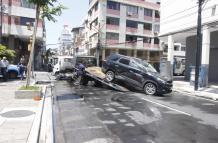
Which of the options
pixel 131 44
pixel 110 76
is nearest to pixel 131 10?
pixel 131 44

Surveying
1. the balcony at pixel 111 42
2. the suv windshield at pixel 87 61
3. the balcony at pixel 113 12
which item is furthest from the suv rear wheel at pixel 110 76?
the balcony at pixel 113 12

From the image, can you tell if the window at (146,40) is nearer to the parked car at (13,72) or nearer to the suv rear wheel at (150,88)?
the parked car at (13,72)

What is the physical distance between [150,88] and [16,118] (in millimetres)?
9737

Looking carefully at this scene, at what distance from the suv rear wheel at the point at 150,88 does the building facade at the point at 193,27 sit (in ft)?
21.4

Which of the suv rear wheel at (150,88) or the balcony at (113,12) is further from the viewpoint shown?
the balcony at (113,12)

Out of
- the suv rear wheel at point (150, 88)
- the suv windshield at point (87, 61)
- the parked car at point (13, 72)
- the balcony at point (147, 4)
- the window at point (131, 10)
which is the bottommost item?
the suv rear wheel at point (150, 88)

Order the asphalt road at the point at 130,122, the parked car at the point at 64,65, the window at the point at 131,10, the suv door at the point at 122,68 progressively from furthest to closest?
1. the window at the point at 131,10
2. the parked car at the point at 64,65
3. the suv door at the point at 122,68
4. the asphalt road at the point at 130,122

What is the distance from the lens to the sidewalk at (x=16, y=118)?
23.7 feet

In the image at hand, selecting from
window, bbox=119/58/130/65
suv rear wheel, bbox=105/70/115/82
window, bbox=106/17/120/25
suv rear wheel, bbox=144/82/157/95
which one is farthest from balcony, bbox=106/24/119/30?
suv rear wheel, bbox=144/82/157/95

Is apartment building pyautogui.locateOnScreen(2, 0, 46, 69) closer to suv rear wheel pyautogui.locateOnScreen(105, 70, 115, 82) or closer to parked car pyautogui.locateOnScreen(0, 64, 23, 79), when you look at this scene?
parked car pyautogui.locateOnScreen(0, 64, 23, 79)

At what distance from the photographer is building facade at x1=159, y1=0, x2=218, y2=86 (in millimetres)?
22562

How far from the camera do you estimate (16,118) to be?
365 inches

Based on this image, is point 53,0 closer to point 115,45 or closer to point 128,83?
point 128,83

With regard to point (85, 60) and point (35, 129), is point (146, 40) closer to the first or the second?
point (85, 60)
